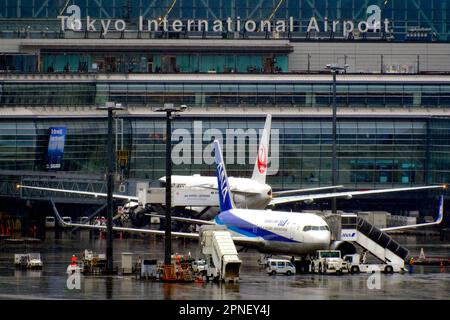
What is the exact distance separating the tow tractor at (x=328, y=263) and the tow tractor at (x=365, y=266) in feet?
2.64

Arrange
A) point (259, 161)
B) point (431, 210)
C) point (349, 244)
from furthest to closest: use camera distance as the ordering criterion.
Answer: point (431, 210) → point (259, 161) → point (349, 244)

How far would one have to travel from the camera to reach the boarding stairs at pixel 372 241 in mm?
120375

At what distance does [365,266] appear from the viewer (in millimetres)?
117750

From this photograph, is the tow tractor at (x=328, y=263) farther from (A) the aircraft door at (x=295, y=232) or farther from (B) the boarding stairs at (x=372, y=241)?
(B) the boarding stairs at (x=372, y=241)

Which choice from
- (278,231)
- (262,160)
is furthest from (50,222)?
(278,231)

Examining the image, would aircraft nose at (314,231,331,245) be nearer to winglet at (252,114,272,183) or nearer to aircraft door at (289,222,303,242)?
aircraft door at (289,222,303,242)

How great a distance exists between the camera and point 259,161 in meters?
170

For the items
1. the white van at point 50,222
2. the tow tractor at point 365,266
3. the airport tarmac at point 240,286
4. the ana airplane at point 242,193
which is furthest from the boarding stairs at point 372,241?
the white van at point 50,222

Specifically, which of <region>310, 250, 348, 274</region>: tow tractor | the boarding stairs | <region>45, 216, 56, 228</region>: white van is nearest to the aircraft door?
<region>310, 250, 348, 274</region>: tow tractor

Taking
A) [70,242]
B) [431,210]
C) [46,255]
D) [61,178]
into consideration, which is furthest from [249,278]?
[431,210]

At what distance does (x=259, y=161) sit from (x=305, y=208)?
30333 millimetres

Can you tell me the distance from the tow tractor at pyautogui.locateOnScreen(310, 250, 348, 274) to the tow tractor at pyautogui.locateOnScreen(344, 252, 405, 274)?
0.81m
